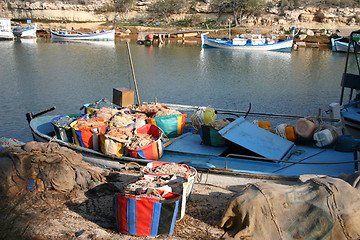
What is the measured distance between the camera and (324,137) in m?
8.39

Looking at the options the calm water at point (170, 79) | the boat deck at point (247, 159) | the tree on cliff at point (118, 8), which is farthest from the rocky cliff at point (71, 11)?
the boat deck at point (247, 159)

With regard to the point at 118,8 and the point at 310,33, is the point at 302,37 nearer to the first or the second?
the point at 310,33

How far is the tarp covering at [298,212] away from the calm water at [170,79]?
9083 millimetres

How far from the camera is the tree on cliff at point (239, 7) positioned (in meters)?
53.6

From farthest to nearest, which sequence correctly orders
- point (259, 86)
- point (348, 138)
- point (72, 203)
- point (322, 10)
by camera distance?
point (322, 10) < point (259, 86) < point (348, 138) < point (72, 203)

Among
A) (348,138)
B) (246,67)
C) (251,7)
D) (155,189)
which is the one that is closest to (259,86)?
(246,67)

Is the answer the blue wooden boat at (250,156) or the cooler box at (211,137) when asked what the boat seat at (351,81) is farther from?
the cooler box at (211,137)

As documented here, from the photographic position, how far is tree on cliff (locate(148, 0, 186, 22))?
196 feet

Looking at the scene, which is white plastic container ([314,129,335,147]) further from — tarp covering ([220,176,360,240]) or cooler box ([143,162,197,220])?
cooler box ([143,162,197,220])

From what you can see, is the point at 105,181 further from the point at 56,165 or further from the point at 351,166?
the point at 351,166

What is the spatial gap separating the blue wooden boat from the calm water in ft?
20.1

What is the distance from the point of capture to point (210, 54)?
37281 mm

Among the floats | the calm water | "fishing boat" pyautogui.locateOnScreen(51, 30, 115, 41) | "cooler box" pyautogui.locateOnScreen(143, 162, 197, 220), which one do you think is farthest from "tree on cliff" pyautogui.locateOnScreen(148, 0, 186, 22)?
"cooler box" pyautogui.locateOnScreen(143, 162, 197, 220)

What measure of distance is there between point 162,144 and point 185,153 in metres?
0.53
